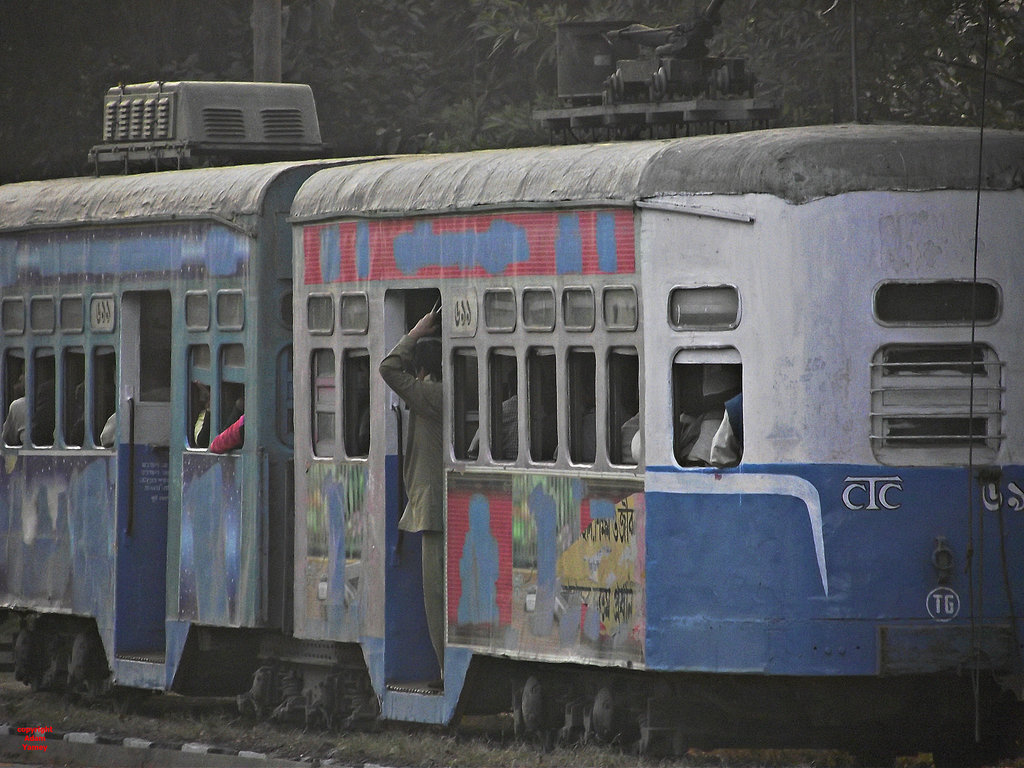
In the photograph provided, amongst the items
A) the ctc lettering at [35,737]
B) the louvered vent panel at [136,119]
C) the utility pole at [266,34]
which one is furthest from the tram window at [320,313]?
the utility pole at [266,34]

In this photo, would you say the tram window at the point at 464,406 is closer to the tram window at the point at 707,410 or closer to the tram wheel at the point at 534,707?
the tram wheel at the point at 534,707

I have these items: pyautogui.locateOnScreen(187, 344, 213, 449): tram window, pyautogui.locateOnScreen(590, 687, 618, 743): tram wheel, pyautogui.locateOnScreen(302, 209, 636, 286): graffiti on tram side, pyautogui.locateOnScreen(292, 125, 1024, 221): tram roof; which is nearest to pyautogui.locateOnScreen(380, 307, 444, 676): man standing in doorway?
pyautogui.locateOnScreen(302, 209, 636, 286): graffiti on tram side

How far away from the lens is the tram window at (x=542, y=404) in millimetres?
12125

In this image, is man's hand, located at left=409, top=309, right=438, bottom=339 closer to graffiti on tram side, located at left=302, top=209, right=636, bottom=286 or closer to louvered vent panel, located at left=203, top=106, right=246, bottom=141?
graffiti on tram side, located at left=302, top=209, right=636, bottom=286

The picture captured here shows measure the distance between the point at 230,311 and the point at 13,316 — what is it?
2588mm

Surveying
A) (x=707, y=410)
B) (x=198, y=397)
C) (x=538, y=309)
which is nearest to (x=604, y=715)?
(x=707, y=410)

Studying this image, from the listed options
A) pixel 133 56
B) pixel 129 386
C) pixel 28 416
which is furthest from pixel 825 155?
pixel 133 56

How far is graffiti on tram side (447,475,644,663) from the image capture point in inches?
458

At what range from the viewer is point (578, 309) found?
11.9 m

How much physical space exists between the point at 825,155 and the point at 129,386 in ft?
17.9

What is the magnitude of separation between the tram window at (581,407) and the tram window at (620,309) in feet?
0.90

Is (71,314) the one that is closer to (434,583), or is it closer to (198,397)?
(198,397)

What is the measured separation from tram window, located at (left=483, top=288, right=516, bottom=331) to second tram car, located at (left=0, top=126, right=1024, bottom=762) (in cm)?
1

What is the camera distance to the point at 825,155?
37.0 feet
